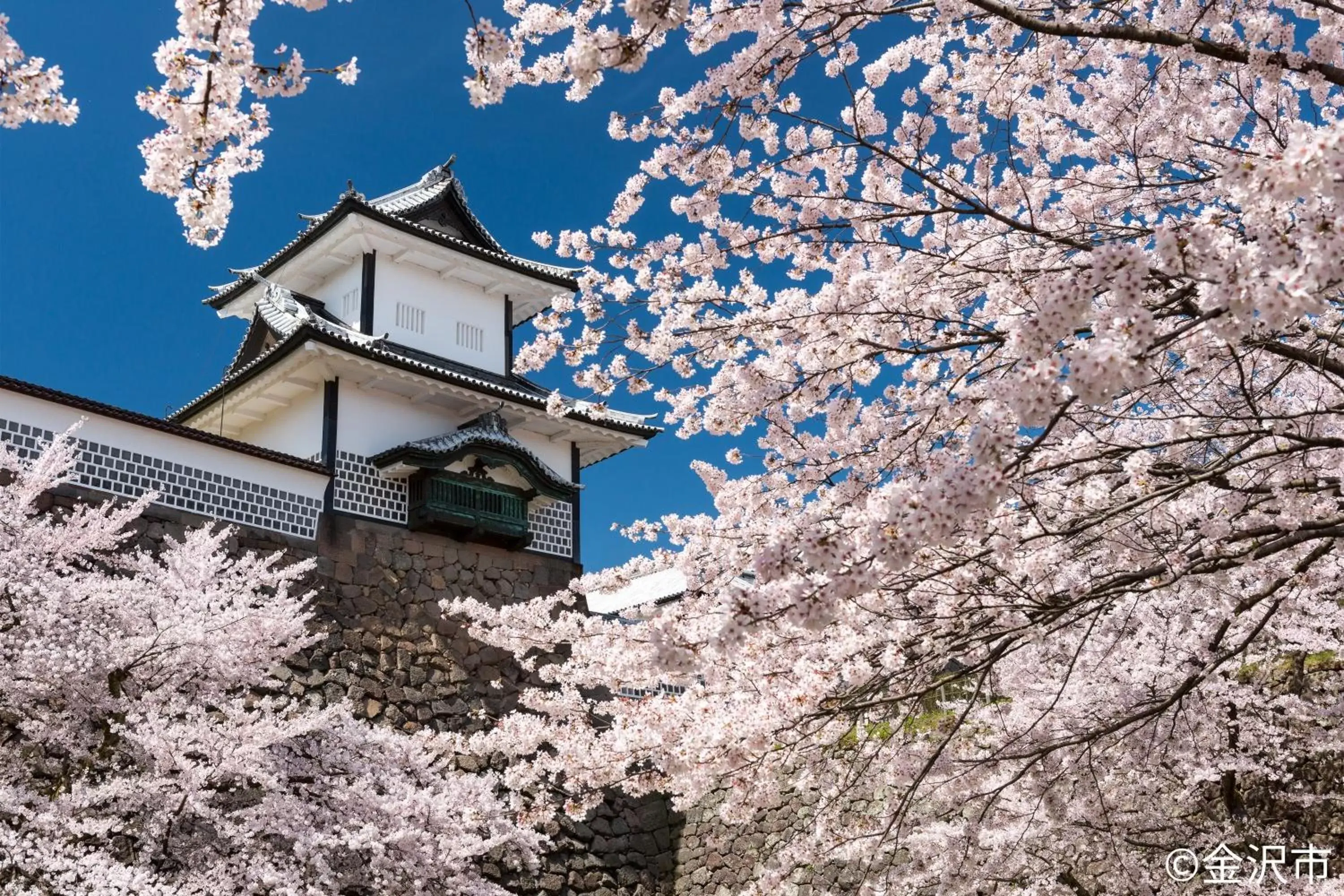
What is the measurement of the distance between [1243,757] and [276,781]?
6.13 m

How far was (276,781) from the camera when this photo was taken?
22.5 ft

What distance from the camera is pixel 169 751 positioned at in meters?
6.25

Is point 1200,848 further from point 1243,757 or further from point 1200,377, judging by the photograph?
point 1200,377

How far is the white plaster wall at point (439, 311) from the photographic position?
1323cm

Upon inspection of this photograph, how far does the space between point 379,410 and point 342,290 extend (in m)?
2.40

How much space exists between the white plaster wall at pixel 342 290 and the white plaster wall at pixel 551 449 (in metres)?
2.43

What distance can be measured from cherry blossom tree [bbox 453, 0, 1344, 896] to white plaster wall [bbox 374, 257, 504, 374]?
6003 millimetres

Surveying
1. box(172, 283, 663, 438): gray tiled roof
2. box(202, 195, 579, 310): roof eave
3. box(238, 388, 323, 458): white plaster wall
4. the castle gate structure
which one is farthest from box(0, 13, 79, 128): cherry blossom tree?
box(202, 195, 579, 310): roof eave

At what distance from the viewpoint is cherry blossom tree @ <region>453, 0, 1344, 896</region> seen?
2.89 m

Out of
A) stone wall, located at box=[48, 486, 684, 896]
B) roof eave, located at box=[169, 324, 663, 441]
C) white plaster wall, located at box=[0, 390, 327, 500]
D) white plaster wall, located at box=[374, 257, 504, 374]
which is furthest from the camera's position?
white plaster wall, located at box=[374, 257, 504, 374]

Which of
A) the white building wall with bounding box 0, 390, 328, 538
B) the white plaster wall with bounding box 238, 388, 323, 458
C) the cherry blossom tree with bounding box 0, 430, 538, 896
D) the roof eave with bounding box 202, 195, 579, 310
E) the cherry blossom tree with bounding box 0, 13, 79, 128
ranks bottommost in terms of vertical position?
the cherry blossom tree with bounding box 0, 430, 538, 896

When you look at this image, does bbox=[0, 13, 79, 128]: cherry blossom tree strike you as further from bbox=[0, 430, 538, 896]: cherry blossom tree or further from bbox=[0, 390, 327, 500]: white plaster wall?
bbox=[0, 390, 327, 500]: white plaster wall

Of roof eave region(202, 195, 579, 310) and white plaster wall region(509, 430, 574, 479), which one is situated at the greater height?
roof eave region(202, 195, 579, 310)

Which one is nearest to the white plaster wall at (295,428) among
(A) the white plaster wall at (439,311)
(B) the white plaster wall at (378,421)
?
(B) the white plaster wall at (378,421)
